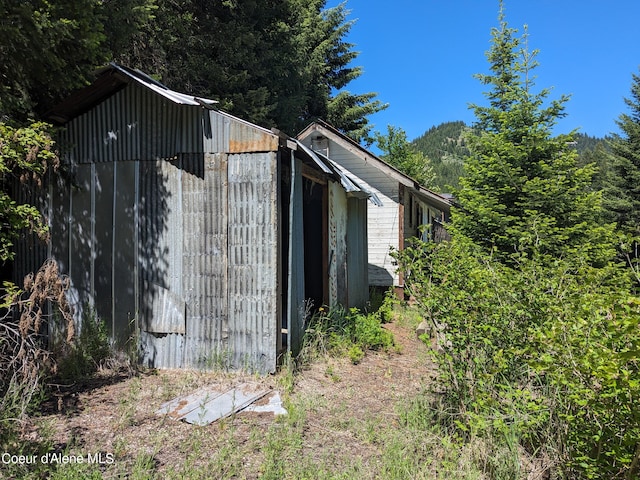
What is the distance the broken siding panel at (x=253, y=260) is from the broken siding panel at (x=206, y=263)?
12 centimetres

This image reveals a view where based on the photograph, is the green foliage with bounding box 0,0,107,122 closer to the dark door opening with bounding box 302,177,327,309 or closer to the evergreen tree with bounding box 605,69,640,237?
the dark door opening with bounding box 302,177,327,309

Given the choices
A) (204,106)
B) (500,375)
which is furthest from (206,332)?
(500,375)

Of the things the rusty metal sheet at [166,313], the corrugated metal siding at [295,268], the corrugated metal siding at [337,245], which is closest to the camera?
the rusty metal sheet at [166,313]

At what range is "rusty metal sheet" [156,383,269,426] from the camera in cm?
452

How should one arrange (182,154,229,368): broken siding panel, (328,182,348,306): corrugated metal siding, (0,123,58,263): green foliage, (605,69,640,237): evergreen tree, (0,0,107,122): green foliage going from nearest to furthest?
1. (0,123,58,263): green foliage
2. (0,0,107,122): green foliage
3. (182,154,229,368): broken siding panel
4. (328,182,348,306): corrugated metal siding
5. (605,69,640,237): evergreen tree

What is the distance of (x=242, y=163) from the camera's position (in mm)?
5918

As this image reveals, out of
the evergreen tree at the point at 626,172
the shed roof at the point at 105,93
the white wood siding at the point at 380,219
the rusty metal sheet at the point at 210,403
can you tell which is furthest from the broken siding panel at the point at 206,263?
the evergreen tree at the point at 626,172

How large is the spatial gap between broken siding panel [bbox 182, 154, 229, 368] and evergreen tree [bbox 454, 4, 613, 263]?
7007 millimetres

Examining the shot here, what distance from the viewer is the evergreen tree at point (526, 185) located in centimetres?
1036

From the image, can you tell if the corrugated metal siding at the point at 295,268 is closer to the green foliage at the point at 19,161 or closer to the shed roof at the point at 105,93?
the shed roof at the point at 105,93

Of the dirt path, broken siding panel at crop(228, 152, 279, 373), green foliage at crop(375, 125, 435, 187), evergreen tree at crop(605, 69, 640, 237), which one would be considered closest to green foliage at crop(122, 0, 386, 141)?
broken siding panel at crop(228, 152, 279, 373)

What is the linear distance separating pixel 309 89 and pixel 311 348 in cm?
1564

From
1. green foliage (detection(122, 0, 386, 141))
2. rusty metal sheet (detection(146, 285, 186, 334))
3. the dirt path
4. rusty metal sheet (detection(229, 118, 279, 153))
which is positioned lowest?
the dirt path

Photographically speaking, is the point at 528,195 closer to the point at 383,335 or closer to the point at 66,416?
the point at 383,335
